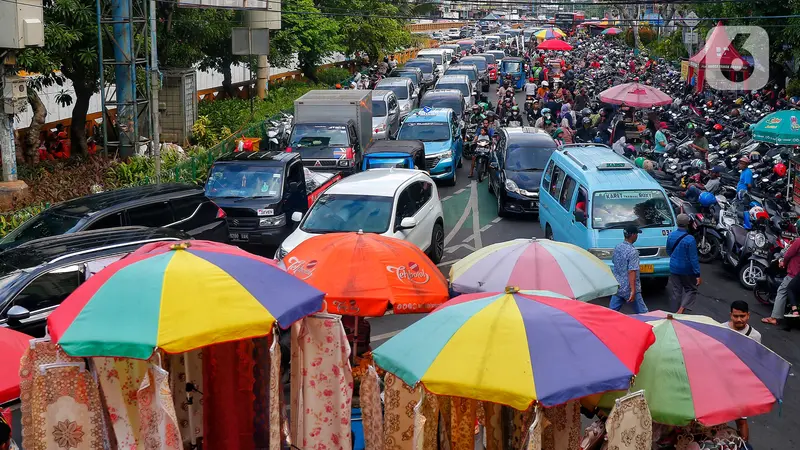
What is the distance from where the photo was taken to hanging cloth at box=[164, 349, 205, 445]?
7062mm

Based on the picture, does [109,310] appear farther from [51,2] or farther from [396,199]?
[51,2]

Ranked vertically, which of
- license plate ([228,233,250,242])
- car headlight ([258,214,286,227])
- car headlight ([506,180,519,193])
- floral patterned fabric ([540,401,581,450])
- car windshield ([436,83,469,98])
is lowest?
license plate ([228,233,250,242])

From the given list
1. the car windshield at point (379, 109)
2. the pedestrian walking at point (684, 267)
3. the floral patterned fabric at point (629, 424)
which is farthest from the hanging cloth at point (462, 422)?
the car windshield at point (379, 109)

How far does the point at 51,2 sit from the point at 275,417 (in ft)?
57.2

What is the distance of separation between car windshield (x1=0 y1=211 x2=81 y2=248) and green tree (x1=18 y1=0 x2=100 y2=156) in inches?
271

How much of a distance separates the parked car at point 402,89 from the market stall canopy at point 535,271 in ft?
80.8

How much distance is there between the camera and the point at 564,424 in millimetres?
6305

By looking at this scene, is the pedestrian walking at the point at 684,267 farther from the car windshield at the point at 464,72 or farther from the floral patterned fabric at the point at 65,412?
the car windshield at the point at 464,72

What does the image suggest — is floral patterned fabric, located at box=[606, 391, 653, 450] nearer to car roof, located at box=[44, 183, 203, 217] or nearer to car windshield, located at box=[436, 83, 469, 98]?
car roof, located at box=[44, 183, 203, 217]

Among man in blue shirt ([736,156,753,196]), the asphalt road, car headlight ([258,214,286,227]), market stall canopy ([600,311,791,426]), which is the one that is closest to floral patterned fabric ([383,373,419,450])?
market stall canopy ([600,311,791,426])

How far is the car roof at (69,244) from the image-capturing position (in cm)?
1026

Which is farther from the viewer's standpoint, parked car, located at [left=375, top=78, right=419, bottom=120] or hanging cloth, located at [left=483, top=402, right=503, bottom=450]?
parked car, located at [left=375, top=78, right=419, bottom=120]

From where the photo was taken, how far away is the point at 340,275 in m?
7.97

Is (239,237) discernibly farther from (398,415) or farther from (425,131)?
(398,415)
